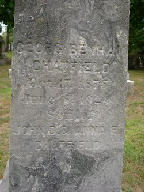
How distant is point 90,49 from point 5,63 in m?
22.0

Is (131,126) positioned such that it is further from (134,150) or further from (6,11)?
(6,11)

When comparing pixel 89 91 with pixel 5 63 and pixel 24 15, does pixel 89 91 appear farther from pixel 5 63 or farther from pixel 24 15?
pixel 5 63

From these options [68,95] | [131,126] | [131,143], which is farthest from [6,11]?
[68,95]

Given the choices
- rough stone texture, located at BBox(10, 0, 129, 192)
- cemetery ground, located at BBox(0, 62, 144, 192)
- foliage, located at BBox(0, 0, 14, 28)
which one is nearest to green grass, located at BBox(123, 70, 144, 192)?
cemetery ground, located at BBox(0, 62, 144, 192)

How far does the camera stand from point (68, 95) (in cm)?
343

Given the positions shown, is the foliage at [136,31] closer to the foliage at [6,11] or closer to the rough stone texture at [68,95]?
the foliage at [6,11]

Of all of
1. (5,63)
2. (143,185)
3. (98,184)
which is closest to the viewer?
(98,184)

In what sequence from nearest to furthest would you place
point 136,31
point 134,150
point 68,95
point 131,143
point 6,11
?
1. point 68,95
2. point 134,150
3. point 131,143
4. point 6,11
5. point 136,31

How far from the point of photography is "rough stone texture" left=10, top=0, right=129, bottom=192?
10.7ft

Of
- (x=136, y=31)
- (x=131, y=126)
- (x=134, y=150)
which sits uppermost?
(x=136, y=31)

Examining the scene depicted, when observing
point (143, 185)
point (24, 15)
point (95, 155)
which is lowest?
point (143, 185)

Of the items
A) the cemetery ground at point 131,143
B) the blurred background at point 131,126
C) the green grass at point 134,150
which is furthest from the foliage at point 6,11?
the green grass at point 134,150

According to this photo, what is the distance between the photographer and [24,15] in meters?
3.22

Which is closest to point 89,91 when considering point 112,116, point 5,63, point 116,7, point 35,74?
point 112,116
